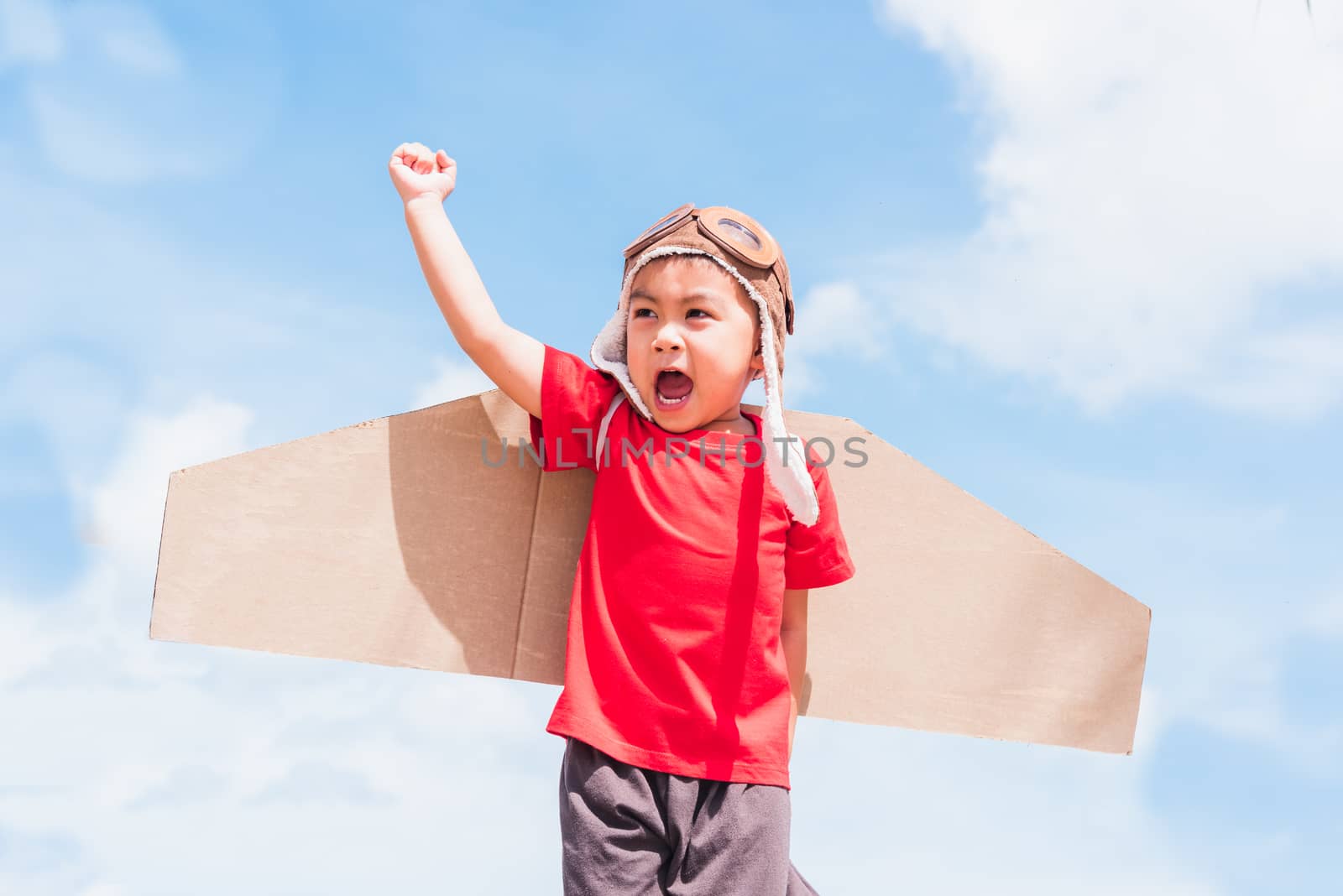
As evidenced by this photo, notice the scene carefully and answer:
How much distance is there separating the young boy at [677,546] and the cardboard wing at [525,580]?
160mm

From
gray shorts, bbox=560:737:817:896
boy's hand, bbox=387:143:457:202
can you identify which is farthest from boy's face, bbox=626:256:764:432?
gray shorts, bbox=560:737:817:896

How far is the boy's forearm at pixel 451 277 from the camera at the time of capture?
2117 millimetres

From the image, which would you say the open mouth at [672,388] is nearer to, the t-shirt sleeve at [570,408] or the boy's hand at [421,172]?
the t-shirt sleeve at [570,408]

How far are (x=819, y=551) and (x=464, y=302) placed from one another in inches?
29.6

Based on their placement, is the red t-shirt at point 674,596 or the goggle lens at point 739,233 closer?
the red t-shirt at point 674,596

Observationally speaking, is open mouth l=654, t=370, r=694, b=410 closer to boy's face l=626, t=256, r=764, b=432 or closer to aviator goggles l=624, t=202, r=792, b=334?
boy's face l=626, t=256, r=764, b=432

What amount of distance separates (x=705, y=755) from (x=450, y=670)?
1.85 ft

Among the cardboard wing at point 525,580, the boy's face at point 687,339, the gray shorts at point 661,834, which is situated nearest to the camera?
the gray shorts at point 661,834

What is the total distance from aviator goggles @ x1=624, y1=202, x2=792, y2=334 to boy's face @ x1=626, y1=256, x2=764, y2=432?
5 cm

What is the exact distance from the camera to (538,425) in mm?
2197

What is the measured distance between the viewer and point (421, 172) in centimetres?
224

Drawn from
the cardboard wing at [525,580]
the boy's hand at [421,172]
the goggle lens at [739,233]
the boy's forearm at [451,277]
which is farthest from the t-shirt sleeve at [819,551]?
the boy's hand at [421,172]

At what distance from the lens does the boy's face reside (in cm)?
209

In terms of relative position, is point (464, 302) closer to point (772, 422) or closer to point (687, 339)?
point (687, 339)
